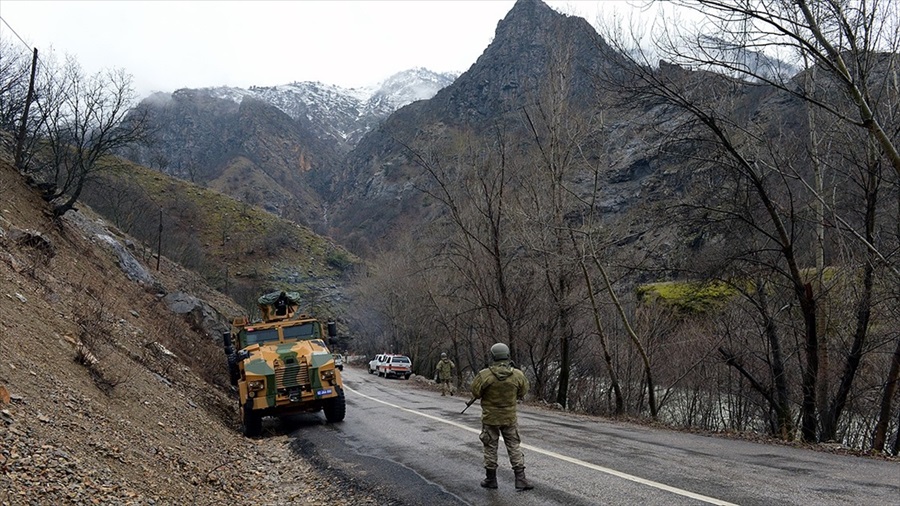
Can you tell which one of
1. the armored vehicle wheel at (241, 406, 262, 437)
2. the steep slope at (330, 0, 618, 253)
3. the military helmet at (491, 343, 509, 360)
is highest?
the steep slope at (330, 0, 618, 253)

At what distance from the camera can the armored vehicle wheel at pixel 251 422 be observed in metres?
12.6

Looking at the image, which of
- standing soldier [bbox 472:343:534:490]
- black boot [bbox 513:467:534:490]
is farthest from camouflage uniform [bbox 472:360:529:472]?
black boot [bbox 513:467:534:490]

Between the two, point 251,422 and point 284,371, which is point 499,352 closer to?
point 284,371

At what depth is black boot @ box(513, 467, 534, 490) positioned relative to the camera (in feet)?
21.1

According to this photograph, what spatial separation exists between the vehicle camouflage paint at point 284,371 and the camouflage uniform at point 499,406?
23.4 ft

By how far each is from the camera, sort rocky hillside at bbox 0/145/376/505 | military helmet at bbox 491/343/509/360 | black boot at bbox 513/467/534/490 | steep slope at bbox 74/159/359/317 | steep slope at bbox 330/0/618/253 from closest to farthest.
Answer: rocky hillside at bbox 0/145/376/505
black boot at bbox 513/467/534/490
military helmet at bbox 491/343/509/360
steep slope at bbox 74/159/359/317
steep slope at bbox 330/0/618/253

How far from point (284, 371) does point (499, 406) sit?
743cm

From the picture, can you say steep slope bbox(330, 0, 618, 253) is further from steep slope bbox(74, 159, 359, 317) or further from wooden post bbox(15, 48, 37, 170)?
wooden post bbox(15, 48, 37, 170)

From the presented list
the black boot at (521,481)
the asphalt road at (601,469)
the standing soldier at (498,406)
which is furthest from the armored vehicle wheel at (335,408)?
the black boot at (521,481)

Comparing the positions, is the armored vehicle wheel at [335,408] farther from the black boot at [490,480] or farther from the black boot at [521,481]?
the black boot at [521,481]

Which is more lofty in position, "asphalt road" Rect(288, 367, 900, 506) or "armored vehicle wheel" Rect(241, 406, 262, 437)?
"asphalt road" Rect(288, 367, 900, 506)

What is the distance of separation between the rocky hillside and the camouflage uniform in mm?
1489

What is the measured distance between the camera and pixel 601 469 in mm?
7266

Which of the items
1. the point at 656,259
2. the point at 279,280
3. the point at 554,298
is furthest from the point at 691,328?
the point at 279,280
